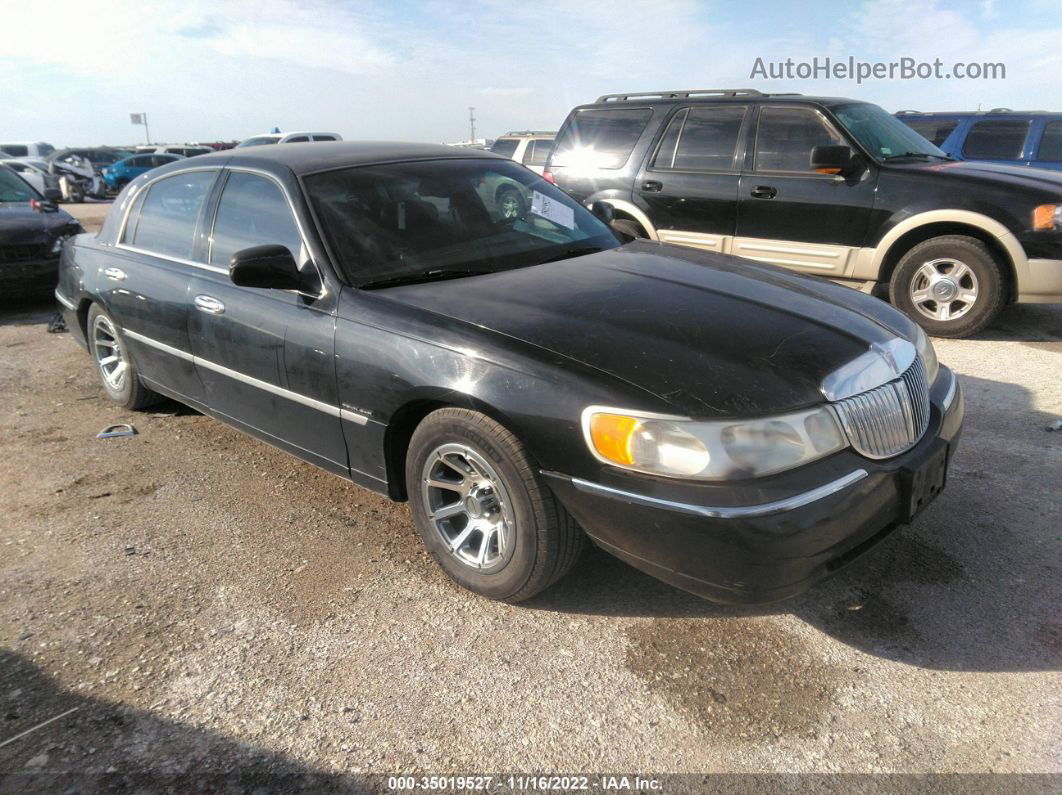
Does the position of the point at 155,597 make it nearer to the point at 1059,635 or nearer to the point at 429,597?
the point at 429,597

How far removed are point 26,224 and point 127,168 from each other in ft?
68.9

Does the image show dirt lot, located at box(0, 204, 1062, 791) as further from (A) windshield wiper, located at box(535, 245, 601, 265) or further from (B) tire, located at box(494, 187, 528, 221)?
(B) tire, located at box(494, 187, 528, 221)

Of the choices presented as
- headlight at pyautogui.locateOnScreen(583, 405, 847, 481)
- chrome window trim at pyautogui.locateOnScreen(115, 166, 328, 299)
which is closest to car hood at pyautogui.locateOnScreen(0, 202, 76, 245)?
chrome window trim at pyautogui.locateOnScreen(115, 166, 328, 299)

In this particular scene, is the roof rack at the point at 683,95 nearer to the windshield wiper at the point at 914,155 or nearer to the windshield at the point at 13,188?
the windshield wiper at the point at 914,155

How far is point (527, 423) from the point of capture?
8.12ft

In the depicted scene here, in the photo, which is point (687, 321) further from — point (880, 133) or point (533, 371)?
point (880, 133)

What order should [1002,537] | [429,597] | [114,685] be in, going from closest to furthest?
1. [114,685]
2. [429,597]
3. [1002,537]

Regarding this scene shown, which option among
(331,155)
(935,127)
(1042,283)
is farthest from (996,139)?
(331,155)

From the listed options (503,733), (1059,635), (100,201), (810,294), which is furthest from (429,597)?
(100,201)

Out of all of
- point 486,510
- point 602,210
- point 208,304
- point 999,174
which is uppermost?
point 999,174

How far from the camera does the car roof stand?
3549mm

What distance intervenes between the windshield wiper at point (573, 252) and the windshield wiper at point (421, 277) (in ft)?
1.28

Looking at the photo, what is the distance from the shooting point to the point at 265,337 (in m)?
3.32

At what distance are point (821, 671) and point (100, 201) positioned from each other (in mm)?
29273
